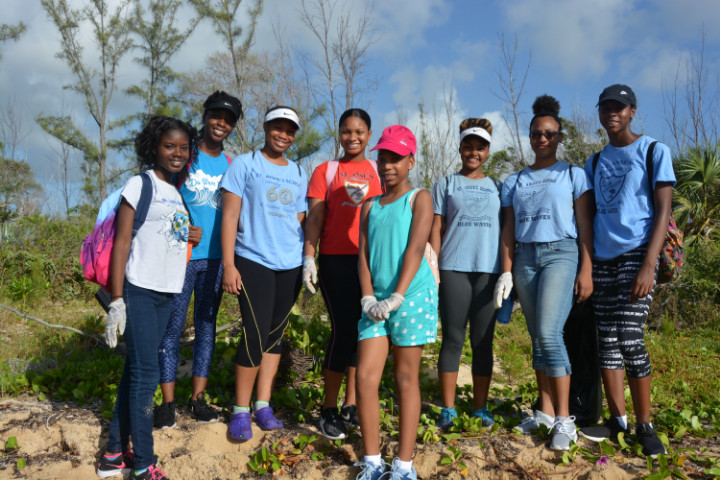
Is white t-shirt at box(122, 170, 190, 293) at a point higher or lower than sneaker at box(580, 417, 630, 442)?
higher

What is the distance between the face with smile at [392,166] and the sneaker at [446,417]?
155cm

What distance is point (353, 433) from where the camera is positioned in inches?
129

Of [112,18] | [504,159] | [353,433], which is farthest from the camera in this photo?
[112,18]

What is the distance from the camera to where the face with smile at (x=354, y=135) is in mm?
3211

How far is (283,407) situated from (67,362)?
88.3 inches

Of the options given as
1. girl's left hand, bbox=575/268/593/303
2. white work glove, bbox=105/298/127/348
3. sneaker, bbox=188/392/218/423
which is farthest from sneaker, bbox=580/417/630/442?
white work glove, bbox=105/298/127/348

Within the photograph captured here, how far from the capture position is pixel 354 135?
322cm

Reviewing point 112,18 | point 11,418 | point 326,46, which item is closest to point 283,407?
point 11,418

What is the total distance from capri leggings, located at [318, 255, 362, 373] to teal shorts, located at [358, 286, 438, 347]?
1.67 feet

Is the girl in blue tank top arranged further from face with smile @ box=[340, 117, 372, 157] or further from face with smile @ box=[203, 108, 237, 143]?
face with smile @ box=[203, 108, 237, 143]

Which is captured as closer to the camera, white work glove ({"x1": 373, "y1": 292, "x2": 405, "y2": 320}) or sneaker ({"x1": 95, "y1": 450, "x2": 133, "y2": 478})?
white work glove ({"x1": 373, "y1": 292, "x2": 405, "y2": 320})

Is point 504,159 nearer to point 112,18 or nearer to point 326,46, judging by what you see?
point 326,46

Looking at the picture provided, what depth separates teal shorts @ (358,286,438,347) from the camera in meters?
2.62

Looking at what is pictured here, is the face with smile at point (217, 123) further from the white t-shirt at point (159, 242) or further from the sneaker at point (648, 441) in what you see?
the sneaker at point (648, 441)
